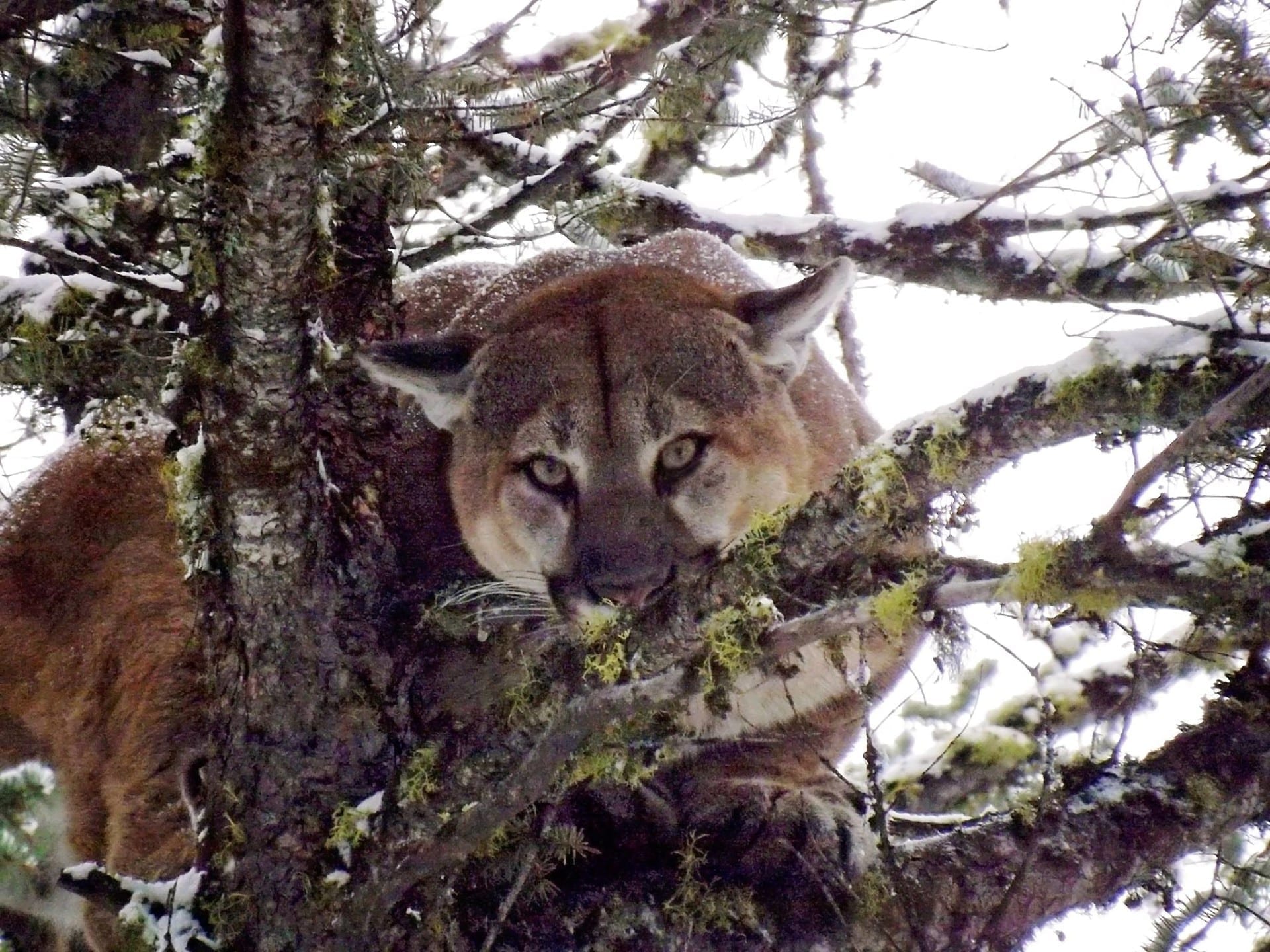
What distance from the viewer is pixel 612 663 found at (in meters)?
2.92

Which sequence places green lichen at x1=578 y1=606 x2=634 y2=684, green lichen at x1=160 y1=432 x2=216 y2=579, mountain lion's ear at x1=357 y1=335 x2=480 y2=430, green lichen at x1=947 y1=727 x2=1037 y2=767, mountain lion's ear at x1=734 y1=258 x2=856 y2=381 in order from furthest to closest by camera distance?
green lichen at x1=947 y1=727 x2=1037 y2=767 → mountain lion's ear at x1=734 y1=258 x2=856 y2=381 → mountain lion's ear at x1=357 y1=335 x2=480 y2=430 → green lichen at x1=160 y1=432 x2=216 y2=579 → green lichen at x1=578 y1=606 x2=634 y2=684

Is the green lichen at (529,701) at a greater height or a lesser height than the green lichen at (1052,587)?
lesser

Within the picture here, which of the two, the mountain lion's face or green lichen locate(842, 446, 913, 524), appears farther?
the mountain lion's face

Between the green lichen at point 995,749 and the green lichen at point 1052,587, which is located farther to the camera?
the green lichen at point 995,749

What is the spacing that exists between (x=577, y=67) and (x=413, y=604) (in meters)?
2.11

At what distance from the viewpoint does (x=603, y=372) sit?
14.9 ft

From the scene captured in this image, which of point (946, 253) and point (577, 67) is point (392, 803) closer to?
point (577, 67)

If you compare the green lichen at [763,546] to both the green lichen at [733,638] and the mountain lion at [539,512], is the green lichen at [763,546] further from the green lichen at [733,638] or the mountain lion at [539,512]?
the mountain lion at [539,512]

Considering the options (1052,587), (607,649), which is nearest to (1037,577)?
(1052,587)

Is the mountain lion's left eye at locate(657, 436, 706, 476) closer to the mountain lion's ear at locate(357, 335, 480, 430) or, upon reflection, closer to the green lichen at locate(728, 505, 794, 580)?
the mountain lion's ear at locate(357, 335, 480, 430)

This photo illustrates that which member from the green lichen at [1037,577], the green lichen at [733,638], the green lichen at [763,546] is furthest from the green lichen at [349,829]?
the green lichen at [1037,577]

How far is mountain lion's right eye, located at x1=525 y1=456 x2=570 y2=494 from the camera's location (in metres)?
4.48

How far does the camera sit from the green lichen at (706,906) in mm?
3518

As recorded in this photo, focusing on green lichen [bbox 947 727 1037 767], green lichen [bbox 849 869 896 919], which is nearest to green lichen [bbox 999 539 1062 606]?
green lichen [bbox 849 869 896 919]
